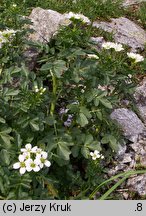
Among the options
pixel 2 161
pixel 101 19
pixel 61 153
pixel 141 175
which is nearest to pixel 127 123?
pixel 141 175

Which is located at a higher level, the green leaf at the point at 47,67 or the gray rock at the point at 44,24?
the green leaf at the point at 47,67

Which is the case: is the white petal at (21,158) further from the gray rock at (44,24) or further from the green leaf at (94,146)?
the gray rock at (44,24)

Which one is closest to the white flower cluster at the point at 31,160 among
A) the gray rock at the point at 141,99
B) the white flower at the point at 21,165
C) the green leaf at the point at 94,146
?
the white flower at the point at 21,165

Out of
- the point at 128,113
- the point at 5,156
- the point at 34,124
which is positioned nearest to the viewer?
the point at 5,156

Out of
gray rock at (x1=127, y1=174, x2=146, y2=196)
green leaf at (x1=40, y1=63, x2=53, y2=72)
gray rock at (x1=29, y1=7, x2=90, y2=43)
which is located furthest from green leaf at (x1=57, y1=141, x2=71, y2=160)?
gray rock at (x1=29, y1=7, x2=90, y2=43)

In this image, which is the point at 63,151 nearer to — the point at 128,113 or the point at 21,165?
the point at 21,165

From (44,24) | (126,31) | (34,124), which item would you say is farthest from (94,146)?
(126,31)
